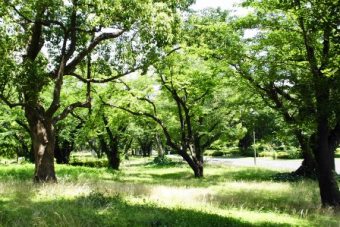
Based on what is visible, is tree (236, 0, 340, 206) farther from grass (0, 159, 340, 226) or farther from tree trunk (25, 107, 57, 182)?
tree trunk (25, 107, 57, 182)

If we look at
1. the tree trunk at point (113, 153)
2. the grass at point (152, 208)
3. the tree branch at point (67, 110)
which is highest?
the tree branch at point (67, 110)

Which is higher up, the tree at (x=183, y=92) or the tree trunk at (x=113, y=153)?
the tree at (x=183, y=92)

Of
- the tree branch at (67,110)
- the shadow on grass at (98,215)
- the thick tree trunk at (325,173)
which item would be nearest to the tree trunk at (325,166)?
the thick tree trunk at (325,173)

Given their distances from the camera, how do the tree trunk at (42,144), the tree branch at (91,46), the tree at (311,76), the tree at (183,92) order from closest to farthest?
the tree at (311,76)
the tree branch at (91,46)
the tree trunk at (42,144)
the tree at (183,92)

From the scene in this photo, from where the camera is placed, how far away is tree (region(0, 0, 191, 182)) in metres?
14.1

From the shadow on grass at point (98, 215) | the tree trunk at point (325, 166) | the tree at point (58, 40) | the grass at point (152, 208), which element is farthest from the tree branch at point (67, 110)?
the tree trunk at point (325, 166)

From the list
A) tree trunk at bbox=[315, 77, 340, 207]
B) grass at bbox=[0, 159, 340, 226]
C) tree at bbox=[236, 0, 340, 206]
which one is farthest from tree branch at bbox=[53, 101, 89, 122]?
tree trunk at bbox=[315, 77, 340, 207]

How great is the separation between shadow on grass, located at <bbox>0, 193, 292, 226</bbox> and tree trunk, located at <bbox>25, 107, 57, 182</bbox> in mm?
5462

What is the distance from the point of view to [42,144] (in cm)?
1716

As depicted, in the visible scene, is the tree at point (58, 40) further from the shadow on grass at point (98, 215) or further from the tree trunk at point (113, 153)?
the tree trunk at point (113, 153)

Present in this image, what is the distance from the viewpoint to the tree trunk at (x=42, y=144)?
1703cm

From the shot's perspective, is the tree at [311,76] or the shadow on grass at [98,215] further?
the tree at [311,76]

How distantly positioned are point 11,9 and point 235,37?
33.4 feet

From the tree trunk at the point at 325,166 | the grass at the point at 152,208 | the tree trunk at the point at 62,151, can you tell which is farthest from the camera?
the tree trunk at the point at 62,151
